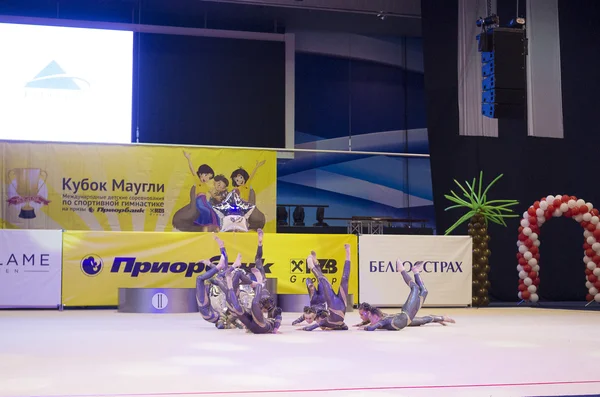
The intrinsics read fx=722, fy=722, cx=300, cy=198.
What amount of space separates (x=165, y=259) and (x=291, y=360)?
4910mm

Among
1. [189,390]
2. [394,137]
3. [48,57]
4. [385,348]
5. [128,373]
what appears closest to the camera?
[189,390]

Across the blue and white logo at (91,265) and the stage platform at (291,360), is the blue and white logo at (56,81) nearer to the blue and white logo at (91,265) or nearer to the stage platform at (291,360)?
the blue and white logo at (91,265)

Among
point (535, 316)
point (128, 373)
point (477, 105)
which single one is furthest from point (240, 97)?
point (128, 373)

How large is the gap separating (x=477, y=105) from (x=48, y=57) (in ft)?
24.1

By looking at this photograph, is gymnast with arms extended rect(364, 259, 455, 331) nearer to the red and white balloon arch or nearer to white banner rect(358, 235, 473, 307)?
white banner rect(358, 235, 473, 307)

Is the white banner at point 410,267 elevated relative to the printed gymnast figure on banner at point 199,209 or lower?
lower

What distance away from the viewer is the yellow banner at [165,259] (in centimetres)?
858

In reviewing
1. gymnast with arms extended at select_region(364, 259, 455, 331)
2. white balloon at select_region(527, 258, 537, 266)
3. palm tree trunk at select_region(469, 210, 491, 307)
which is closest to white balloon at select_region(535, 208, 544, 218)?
white balloon at select_region(527, 258, 537, 266)

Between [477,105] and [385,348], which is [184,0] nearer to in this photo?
[477,105]

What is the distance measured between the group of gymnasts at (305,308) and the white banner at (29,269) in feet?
9.05

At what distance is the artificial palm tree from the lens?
9.91 m

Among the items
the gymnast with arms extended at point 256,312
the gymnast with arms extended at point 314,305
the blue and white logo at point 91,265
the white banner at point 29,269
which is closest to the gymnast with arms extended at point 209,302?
the gymnast with arms extended at point 256,312

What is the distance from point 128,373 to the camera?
360cm

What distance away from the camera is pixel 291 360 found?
4.16 meters
